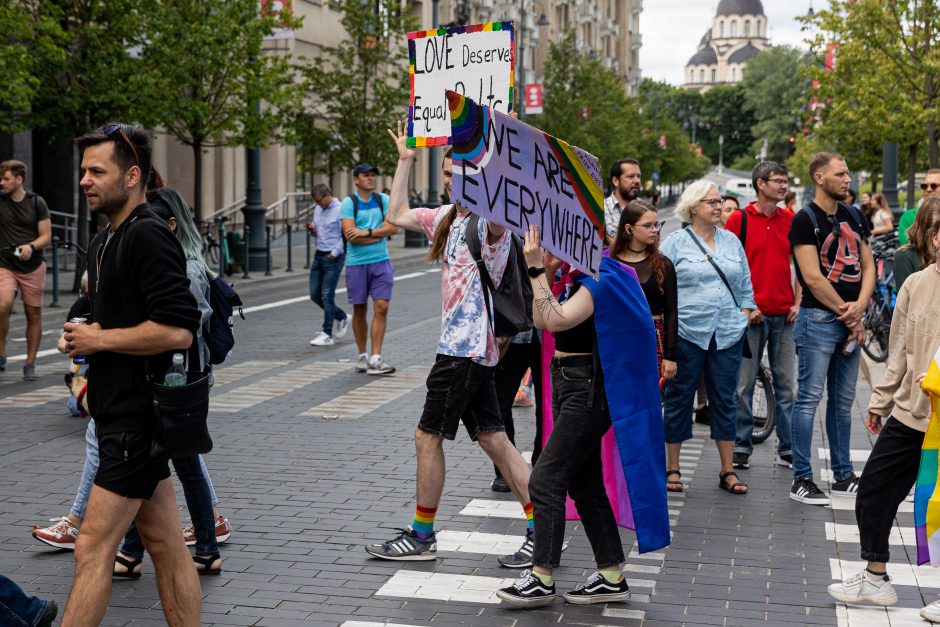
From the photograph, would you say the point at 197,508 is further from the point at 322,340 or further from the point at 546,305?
the point at 322,340

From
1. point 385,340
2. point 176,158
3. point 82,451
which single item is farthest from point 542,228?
point 176,158

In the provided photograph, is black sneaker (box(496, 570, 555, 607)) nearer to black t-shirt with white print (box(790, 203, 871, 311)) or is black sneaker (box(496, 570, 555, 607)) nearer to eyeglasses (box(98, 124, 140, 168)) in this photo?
eyeglasses (box(98, 124, 140, 168))

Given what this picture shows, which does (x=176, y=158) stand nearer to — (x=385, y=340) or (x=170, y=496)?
(x=385, y=340)

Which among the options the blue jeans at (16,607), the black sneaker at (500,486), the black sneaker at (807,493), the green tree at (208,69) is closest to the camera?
the blue jeans at (16,607)

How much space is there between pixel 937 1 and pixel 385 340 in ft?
49.8

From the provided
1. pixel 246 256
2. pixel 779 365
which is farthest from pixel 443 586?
pixel 246 256

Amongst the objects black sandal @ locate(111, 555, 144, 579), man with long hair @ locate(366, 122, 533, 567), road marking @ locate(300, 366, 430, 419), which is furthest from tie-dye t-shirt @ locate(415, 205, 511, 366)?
road marking @ locate(300, 366, 430, 419)

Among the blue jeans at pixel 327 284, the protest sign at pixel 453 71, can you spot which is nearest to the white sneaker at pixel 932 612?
the protest sign at pixel 453 71

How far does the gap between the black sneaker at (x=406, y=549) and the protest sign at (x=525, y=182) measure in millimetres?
1684

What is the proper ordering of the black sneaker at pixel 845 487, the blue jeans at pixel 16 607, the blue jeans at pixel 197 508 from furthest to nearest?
the black sneaker at pixel 845 487, the blue jeans at pixel 197 508, the blue jeans at pixel 16 607

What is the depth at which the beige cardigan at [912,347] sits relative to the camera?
5402mm

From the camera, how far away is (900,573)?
20.0ft

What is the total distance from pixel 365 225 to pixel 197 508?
6607 millimetres

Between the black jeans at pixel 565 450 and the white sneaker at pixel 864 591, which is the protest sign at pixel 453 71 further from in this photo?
the white sneaker at pixel 864 591
